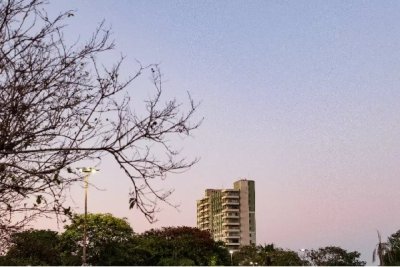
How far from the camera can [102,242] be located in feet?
208

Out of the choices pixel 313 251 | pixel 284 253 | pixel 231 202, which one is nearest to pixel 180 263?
pixel 284 253

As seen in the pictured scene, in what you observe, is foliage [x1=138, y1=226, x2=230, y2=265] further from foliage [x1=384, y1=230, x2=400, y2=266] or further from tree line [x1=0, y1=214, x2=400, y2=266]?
foliage [x1=384, y1=230, x2=400, y2=266]

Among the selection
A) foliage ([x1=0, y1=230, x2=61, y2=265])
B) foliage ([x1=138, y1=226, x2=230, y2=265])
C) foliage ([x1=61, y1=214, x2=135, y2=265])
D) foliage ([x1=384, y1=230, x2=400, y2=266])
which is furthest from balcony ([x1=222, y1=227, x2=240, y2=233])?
foliage ([x1=0, y1=230, x2=61, y2=265])

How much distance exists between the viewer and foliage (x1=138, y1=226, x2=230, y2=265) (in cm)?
6637

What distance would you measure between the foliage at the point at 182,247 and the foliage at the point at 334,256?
108 ft

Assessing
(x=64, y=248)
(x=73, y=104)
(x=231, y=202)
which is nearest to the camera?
(x=73, y=104)

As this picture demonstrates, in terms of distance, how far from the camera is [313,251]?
342ft

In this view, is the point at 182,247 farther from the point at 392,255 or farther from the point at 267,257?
the point at 267,257

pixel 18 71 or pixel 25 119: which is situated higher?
pixel 18 71

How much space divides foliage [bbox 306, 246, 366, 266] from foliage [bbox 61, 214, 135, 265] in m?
43.5

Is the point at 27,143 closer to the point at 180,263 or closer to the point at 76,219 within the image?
the point at 76,219

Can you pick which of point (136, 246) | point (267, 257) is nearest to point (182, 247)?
point (136, 246)

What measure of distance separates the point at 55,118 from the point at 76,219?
3.95 ft

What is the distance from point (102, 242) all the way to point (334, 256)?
1963 inches
